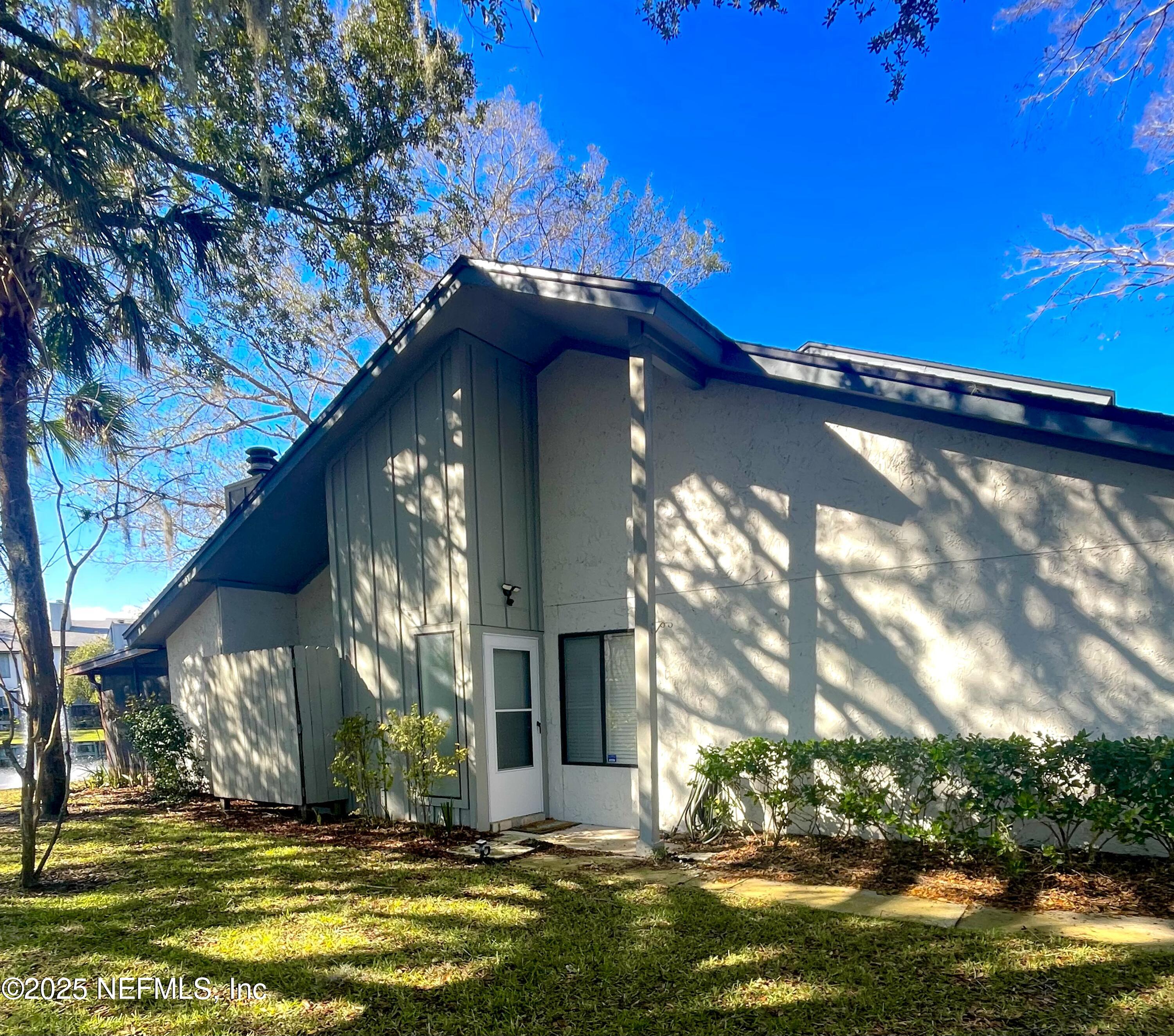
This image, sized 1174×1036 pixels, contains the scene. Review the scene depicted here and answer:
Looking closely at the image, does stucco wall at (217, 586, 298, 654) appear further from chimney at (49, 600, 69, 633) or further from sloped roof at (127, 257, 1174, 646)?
chimney at (49, 600, 69, 633)

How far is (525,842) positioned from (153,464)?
15103 mm

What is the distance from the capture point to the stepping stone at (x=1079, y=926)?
4.29m

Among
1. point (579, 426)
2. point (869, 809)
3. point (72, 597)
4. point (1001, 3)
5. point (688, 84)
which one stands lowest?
point (869, 809)

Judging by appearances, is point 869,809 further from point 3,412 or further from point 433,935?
point 3,412

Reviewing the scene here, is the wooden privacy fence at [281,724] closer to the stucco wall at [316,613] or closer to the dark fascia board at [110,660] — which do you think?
the stucco wall at [316,613]

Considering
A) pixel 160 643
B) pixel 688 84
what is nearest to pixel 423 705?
pixel 160 643

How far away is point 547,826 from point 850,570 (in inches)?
166

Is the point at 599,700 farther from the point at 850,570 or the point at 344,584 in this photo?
the point at 344,584

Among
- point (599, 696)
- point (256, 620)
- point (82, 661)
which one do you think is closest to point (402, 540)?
point (599, 696)

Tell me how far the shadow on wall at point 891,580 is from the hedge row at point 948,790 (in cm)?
36

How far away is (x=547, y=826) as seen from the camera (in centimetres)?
828

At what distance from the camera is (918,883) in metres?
5.51

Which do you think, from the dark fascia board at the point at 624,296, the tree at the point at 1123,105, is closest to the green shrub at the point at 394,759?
the dark fascia board at the point at 624,296

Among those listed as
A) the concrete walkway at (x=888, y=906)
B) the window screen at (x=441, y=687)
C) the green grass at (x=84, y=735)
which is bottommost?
the green grass at (x=84, y=735)
